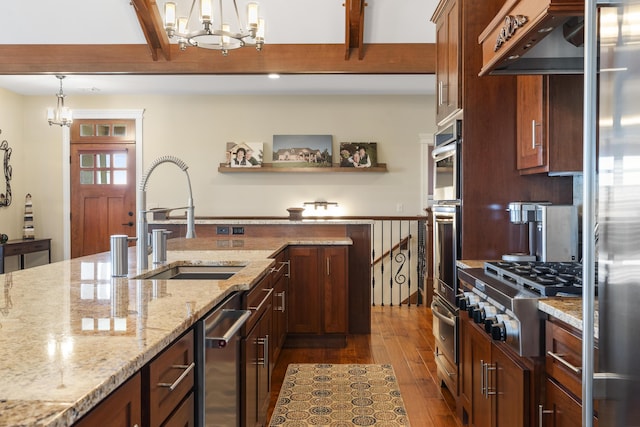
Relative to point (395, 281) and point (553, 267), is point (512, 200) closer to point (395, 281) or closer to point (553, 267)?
point (553, 267)

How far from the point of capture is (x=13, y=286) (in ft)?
5.89

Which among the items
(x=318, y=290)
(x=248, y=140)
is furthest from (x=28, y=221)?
(x=318, y=290)

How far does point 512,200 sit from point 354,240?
6.78ft

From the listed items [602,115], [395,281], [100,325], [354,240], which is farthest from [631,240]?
[395,281]

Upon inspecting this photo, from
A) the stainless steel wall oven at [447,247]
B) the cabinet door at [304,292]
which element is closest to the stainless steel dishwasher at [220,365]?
the stainless steel wall oven at [447,247]

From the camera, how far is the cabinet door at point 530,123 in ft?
8.13

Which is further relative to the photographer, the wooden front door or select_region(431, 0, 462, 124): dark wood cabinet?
the wooden front door

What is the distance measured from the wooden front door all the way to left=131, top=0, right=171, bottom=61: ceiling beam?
232 cm

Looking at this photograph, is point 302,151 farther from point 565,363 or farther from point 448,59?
point 565,363

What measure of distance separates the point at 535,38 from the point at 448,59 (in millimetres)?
1609

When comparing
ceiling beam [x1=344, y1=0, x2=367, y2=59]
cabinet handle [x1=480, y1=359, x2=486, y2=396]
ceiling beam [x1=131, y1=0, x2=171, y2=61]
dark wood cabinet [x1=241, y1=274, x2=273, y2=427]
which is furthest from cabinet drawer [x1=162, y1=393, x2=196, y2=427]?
ceiling beam [x1=131, y1=0, x2=171, y2=61]

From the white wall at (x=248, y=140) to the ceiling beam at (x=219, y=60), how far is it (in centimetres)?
189

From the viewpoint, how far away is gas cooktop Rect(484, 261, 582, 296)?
5.57 ft

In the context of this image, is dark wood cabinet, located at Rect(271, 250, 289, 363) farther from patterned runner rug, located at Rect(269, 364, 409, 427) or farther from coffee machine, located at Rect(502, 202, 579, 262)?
coffee machine, located at Rect(502, 202, 579, 262)
